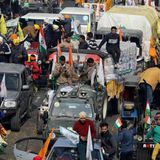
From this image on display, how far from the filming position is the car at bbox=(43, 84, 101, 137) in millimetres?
17531

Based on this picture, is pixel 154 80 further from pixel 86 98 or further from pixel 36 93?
pixel 36 93

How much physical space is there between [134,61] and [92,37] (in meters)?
3.57

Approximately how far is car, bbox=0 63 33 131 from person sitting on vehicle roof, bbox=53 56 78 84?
2.90 feet

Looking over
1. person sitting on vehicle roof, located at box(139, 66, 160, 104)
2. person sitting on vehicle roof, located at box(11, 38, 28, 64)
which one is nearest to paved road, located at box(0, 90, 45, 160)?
person sitting on vehicle roof, located at box(11, 38, 28, 64)

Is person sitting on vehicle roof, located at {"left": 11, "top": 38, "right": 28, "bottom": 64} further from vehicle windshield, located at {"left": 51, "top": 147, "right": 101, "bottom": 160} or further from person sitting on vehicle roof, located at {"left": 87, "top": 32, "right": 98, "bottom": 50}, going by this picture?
vehicle windshield, located at {"left": 51, "top": 147, "right": 101, "bottom": 160}

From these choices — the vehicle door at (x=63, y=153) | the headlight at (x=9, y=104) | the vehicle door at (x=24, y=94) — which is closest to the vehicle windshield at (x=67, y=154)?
the vehicle door at (x=63, y=153)

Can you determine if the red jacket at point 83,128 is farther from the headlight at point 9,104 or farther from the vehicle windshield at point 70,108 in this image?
the headlight at point 9,104

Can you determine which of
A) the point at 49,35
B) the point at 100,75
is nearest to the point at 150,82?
the point at 100,75

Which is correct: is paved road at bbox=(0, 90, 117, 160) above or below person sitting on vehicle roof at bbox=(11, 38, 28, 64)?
below

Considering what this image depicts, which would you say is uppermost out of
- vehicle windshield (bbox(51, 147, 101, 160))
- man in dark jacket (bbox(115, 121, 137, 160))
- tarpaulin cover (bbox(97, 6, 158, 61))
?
vehicle windshield (bbox(51, 147, 101, 160))

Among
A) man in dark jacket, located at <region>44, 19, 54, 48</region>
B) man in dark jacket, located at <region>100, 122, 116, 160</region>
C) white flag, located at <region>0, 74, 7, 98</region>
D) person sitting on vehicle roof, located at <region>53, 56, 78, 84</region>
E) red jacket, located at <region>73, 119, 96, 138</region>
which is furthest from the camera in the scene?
man in dark jacket, located at <region>44, 19, 54, 48</region>

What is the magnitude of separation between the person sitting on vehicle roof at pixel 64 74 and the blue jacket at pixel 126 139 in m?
4.50

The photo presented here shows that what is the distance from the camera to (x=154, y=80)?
62.6 ft

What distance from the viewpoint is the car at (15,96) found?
19625mm
